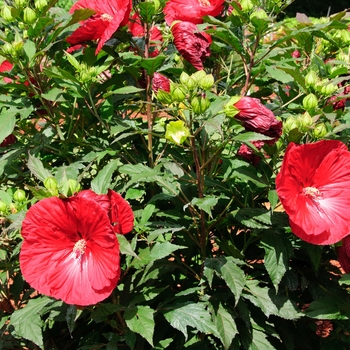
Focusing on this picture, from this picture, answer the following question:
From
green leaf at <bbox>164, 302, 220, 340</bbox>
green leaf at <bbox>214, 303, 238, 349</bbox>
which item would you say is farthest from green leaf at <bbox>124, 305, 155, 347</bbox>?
green leaf at <bbox>214, 303, 238, 349</bbox>

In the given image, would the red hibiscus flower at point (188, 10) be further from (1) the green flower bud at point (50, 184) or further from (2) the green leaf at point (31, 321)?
(2) the green leaf at point (31, 321)

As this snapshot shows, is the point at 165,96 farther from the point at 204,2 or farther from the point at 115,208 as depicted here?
the point at 204,2

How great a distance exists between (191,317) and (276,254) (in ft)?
0.94

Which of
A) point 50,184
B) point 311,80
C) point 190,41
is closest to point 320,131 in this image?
point 311,80

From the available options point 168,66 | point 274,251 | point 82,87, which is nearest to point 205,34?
point 168,66

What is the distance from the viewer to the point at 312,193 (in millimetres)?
1312

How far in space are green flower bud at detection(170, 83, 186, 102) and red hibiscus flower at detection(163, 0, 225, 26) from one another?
0.47m

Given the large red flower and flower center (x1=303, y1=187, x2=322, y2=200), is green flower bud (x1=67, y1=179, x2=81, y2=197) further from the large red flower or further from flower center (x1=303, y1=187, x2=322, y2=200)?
flower center (x1=303, y1=187, x2=322, y2=200)

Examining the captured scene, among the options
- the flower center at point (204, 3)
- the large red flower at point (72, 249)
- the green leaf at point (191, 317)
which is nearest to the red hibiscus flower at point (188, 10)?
the flower center at point (204, 3)

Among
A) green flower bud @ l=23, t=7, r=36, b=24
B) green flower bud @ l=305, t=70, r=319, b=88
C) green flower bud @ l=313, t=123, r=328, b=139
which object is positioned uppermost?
green flower bud @ l=23, t=7, r=36, b=24

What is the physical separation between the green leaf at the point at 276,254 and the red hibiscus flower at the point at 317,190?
0.52 feet

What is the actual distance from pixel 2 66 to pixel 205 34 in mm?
712

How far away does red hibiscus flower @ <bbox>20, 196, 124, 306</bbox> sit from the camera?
3.70ft

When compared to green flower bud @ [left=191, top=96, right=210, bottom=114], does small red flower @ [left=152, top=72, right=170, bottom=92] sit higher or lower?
lower
